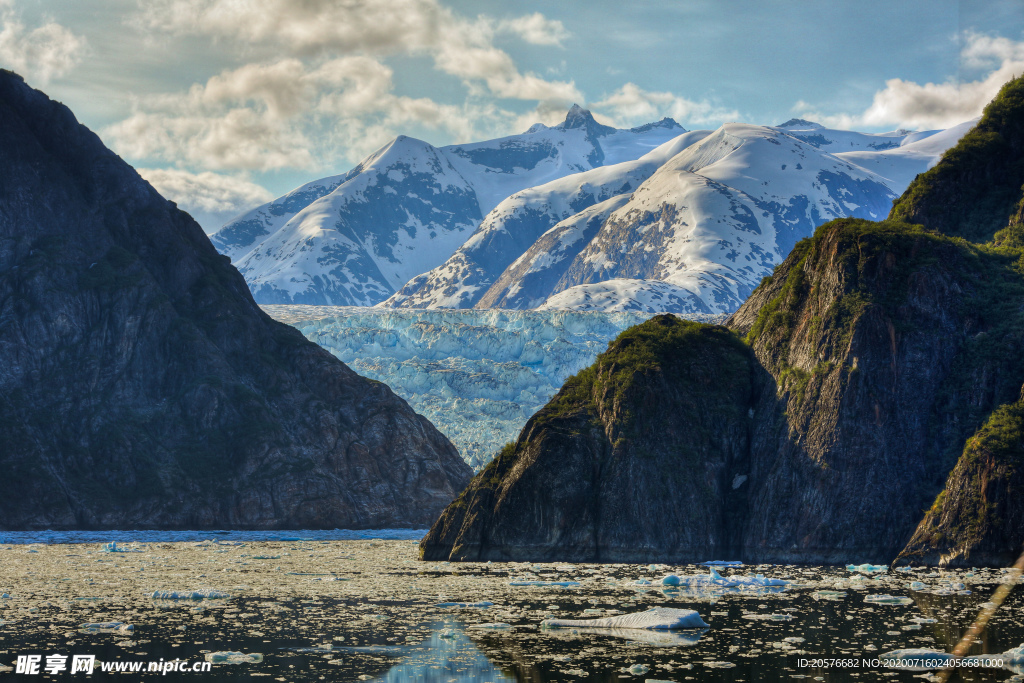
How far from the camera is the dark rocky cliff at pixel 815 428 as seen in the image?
2790 inches

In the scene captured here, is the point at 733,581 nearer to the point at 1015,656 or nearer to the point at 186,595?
the point at 1015,656

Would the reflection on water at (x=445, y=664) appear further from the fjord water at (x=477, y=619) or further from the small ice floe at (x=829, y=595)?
the small ice floe at (x=829, y=595)

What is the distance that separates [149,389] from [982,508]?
102578 millimetres

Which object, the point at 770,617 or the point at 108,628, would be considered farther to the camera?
the point at 770,617

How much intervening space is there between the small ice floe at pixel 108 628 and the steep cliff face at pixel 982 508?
44.9m

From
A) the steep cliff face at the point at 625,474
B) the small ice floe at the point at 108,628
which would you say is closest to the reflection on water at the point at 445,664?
the small ice floe at the point at 108,628

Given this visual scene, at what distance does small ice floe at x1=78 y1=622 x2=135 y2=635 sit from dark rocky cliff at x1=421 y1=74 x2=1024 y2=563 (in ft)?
121

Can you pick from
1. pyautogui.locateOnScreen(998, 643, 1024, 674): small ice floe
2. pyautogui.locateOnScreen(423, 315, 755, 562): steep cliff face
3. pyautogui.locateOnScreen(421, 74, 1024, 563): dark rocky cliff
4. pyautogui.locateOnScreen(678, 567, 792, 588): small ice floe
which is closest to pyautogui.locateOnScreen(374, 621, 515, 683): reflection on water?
pyautogui.locateOnScreen(998, 643, 1024, 674): small ice floe

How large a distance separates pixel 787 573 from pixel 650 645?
27.5 m

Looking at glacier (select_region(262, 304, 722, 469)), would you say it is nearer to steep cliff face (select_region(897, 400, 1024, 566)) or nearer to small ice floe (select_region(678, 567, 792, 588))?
steep cliff face (select_region(897, 400, 1024, 566))

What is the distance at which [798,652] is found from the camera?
36.5 m

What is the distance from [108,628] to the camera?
41.4 m

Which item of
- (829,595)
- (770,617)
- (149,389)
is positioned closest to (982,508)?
(829,595)

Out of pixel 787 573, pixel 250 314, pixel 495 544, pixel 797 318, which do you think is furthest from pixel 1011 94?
pixel 250 314
